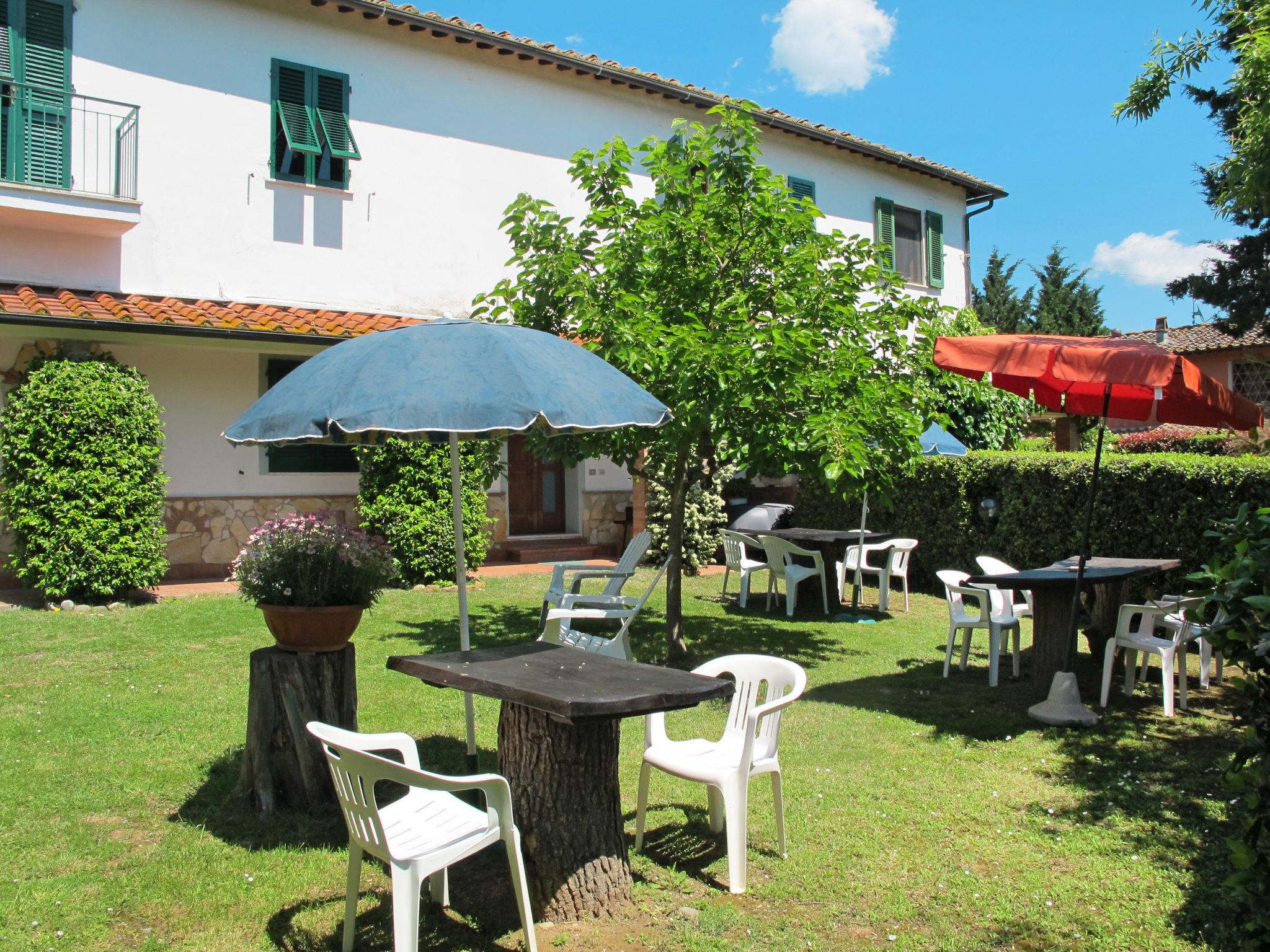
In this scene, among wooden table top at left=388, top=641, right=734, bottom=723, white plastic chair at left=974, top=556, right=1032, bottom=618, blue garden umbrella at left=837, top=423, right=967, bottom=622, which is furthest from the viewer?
blue garden umbrella at left=837, top=423, right=967, bottom=622

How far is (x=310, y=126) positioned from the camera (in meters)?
12.4

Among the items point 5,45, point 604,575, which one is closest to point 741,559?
point 604,575

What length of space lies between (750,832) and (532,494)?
10.8m

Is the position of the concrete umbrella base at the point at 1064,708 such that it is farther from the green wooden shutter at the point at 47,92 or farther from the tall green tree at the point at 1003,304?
the tall green tree at the point at 1003,304

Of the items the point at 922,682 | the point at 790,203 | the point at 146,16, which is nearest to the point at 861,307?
the point at 790,203

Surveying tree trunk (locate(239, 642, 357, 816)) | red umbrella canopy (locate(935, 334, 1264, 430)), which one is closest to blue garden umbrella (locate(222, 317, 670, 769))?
tree trunk (locate(239, 642, 357, 816))

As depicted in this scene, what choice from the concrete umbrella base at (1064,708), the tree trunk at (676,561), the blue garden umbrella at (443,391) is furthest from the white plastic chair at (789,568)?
the blue garden umbrella at (443,391)

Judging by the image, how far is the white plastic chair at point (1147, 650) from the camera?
648 cm

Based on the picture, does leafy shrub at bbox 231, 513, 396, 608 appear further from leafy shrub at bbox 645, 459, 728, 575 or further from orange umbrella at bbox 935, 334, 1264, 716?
leafy shrub at bbox 645, 459, 728, 575

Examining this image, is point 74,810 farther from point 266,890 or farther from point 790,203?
point 790,203

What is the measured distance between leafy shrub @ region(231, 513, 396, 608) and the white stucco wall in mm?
8000

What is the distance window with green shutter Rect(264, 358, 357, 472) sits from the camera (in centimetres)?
1227

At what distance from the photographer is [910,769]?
17.5 feet

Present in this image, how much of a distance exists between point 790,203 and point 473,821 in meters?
5.62
